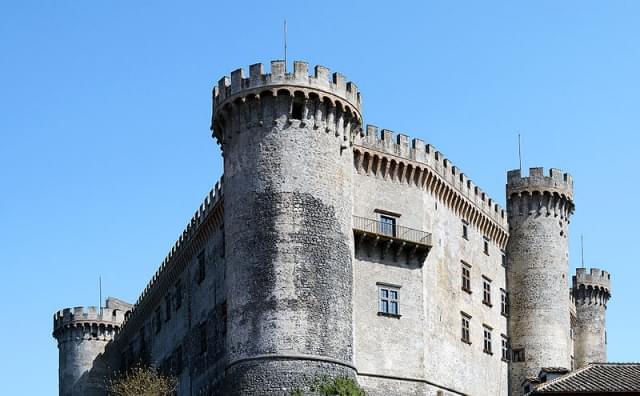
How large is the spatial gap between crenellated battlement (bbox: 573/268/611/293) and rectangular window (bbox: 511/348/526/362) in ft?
60.1

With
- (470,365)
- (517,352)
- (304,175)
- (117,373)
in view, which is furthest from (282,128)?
(117,373)

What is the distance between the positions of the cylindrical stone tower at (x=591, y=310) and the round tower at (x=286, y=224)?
110 ft

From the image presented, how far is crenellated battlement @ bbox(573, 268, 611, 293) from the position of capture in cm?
8656

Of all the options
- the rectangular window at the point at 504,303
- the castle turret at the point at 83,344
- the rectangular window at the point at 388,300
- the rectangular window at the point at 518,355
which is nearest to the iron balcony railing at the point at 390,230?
the rectangular window at the point at 388,300

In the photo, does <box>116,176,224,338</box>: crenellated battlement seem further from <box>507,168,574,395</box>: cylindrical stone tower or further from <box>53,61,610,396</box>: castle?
<box>507,168,574,395</box>: cylindrical stone tower

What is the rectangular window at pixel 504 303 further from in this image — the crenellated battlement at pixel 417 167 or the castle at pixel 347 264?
the crenellated battlement at pixel 417 167

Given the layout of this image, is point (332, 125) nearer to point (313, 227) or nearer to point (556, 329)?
point (313, 227)

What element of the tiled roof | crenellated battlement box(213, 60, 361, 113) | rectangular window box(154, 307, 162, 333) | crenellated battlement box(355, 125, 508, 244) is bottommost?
the tiled roof

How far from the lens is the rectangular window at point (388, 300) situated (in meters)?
58.7

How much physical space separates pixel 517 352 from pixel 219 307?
18.9m

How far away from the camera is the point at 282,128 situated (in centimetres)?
5522

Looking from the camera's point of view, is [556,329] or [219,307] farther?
[556,329]

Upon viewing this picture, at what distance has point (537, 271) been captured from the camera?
7062 centimetres

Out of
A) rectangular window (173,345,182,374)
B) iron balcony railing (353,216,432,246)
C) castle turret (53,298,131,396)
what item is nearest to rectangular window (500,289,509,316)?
iron balcony railing (353,216,432,246)
